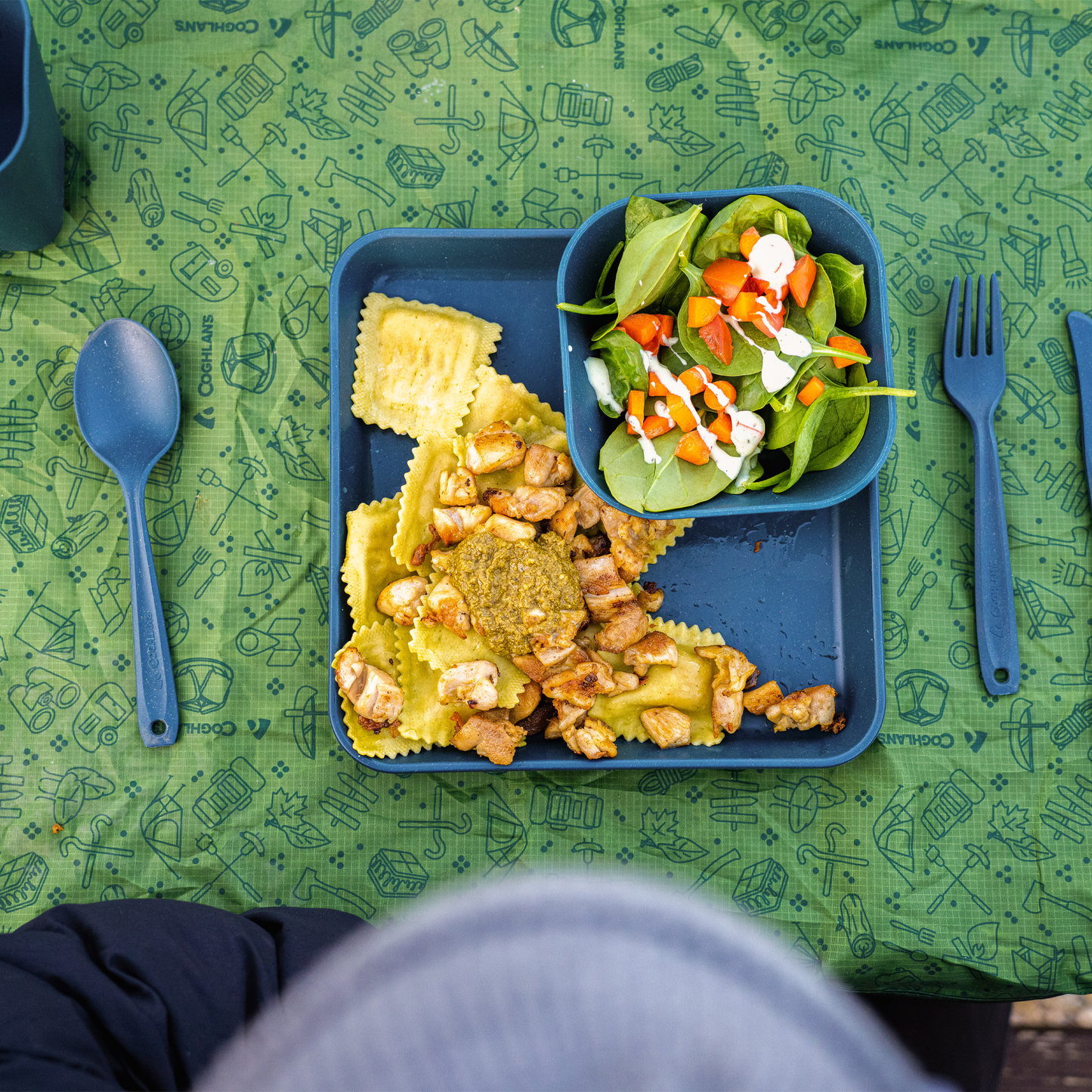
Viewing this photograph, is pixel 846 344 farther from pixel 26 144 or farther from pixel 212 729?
pixel 26 144

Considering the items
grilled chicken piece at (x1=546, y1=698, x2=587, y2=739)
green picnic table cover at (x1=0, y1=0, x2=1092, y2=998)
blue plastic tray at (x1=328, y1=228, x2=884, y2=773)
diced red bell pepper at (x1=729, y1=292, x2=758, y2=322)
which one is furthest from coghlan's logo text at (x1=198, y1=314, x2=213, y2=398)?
diced red bell pepper at (x1=729, y1=292, x2=758, y2=322)

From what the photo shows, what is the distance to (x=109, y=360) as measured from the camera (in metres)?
1.72

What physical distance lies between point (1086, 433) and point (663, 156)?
3.52ft

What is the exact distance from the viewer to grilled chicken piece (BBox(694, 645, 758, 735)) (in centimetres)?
163

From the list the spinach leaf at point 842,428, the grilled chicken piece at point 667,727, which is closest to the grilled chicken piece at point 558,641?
the grilled chicken piece at point 667,727

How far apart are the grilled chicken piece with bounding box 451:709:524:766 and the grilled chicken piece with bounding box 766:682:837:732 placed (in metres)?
0.52

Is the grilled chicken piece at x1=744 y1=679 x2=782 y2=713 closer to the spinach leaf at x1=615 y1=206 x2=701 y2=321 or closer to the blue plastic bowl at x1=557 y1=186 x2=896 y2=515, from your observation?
the blue plastic bowl at x1=557 y1=186 x2=896 y2=515

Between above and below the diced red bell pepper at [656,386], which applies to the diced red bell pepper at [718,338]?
above

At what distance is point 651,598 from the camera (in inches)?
66.1

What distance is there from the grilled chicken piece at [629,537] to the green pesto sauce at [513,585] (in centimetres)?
10

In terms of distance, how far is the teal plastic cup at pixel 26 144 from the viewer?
1.55 m

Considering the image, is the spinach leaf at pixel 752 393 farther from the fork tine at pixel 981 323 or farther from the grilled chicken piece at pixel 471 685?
the grilled chicken piece at pixel 471 685

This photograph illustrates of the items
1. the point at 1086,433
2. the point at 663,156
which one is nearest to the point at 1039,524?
the point at 1086,433

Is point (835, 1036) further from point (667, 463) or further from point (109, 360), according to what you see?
point (109, 360)
